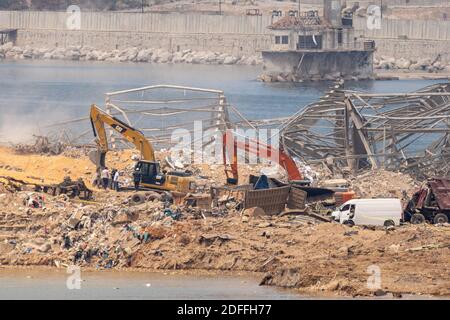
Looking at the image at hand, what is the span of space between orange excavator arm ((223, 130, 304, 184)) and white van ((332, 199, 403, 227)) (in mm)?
6062

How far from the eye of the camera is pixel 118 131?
1710 inches

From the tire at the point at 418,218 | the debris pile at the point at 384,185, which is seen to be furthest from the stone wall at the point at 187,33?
the tire at the point at 418,218

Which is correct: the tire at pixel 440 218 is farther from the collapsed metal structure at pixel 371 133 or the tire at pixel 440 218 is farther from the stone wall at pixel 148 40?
the stone wall at pixel 148 40

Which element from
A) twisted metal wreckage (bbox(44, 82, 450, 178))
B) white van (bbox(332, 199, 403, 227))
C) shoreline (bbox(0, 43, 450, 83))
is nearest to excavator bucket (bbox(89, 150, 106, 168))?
twisted metal wreckage (bbox(44, 82, 450, 178))

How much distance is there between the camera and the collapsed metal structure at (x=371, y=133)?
45.9 meters

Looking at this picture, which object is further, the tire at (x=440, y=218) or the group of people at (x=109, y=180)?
the group of people at (x=109, y=180)

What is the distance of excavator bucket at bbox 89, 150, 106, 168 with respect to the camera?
1718 inches

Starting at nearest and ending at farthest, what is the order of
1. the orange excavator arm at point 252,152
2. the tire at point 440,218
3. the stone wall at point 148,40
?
the tire at point 440,218
the orange excavator arm at point 252,152
the stone wall at point 148,40

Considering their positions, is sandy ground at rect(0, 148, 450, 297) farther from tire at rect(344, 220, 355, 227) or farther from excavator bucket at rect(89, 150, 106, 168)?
excavator bucket at rect(89, 150, 106, 168)

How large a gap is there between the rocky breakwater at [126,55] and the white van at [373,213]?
11491 centimetres

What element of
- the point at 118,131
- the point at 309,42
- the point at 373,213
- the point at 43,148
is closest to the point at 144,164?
the point at 118,131

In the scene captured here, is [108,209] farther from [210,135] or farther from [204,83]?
[204,83]

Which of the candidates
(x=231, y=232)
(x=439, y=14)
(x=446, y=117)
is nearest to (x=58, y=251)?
(x=231, y=232)

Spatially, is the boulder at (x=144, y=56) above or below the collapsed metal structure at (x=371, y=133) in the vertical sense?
below
